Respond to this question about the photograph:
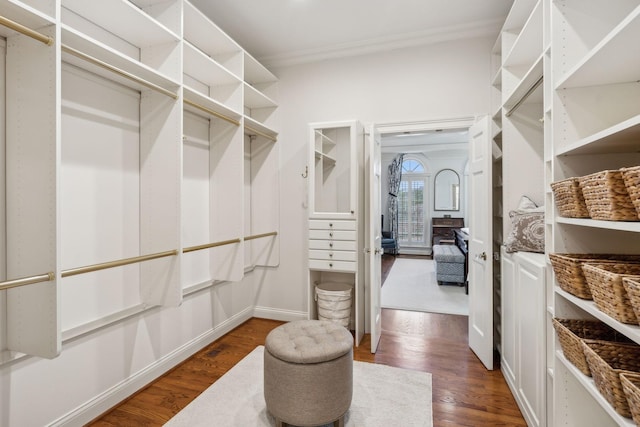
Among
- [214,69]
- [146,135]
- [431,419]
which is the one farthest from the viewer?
[214,69]

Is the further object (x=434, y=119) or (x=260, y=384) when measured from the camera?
(x=434, y=119)

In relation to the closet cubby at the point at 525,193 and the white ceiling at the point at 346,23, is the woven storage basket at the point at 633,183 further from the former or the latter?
the white ceiling at the point at 346,23

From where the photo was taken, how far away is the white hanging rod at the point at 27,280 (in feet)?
4.14

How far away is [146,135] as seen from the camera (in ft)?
7.43

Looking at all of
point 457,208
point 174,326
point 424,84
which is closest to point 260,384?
point 174,326

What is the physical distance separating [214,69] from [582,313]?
112 inches

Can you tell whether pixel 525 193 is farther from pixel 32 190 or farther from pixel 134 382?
pixel 134 382

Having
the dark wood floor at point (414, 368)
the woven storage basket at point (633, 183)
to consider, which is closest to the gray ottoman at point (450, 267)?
the dark wood floor at point (414, 368)

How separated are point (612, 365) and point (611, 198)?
603mm

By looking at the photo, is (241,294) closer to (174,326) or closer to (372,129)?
(174,326)

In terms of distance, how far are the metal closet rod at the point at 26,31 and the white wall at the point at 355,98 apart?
7.72 ft

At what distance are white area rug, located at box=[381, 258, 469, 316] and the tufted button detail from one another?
2.31 metres

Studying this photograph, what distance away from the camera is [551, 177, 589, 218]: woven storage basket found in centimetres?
124

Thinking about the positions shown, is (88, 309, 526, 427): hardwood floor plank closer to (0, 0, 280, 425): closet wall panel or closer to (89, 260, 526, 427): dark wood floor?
(89, 260, 526, 427): dark wood floor
